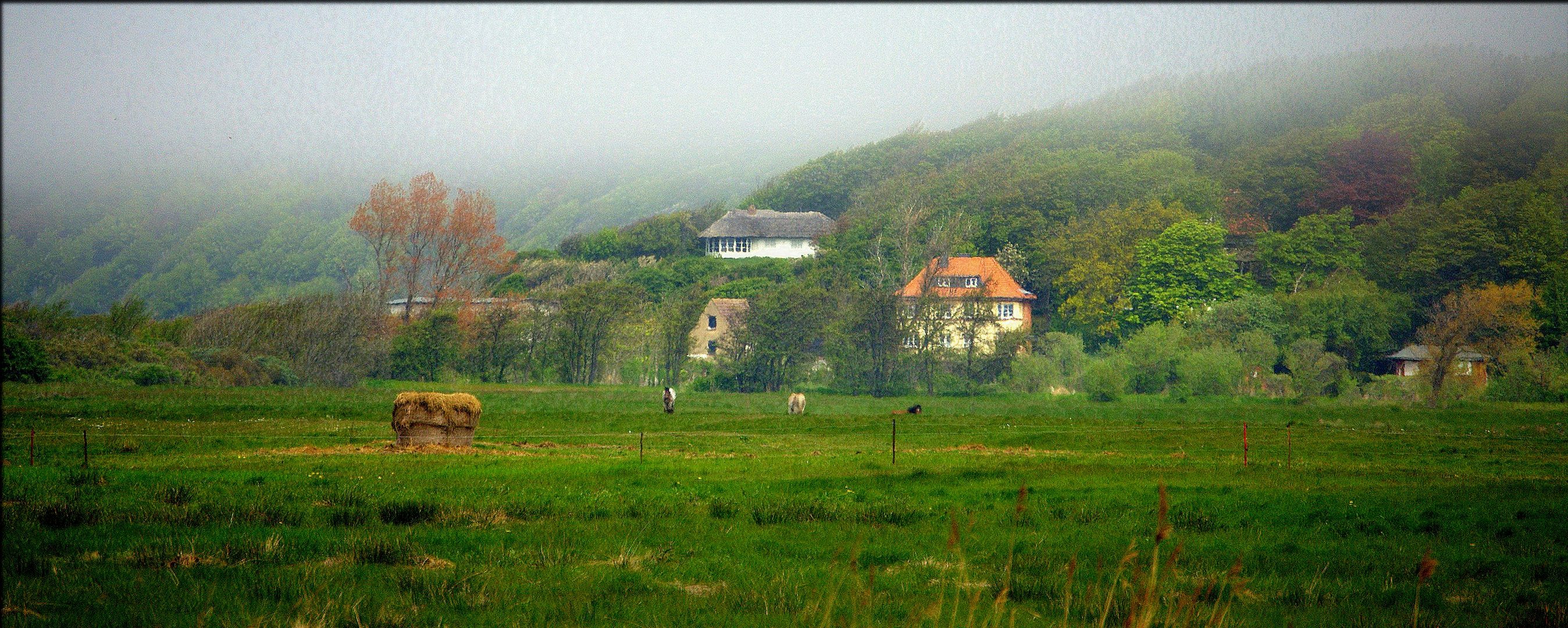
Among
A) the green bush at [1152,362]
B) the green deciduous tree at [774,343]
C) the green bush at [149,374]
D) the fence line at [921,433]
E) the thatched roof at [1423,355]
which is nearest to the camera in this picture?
the fence line at [921,433]

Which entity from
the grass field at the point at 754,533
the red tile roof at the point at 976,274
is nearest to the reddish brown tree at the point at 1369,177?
the red tile roof at the point at 976,274

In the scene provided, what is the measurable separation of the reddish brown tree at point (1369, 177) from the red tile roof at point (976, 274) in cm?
2958

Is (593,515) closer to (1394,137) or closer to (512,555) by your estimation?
(512,555)

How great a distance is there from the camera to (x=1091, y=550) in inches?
497

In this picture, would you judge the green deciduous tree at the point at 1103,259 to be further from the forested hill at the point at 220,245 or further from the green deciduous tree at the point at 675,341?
the forested hill at the point at 220,245

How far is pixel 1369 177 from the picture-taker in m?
91.6

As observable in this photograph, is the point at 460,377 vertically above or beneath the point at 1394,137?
beneath

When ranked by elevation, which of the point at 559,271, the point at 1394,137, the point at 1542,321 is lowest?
the point at 1542,321

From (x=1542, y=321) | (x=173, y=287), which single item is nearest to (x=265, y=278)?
(x=173, y=287)

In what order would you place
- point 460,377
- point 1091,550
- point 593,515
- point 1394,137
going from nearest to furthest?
point 1091,550 → point 593,515 → point 460,377 → point 1394,137

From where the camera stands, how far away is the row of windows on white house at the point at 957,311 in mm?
78312

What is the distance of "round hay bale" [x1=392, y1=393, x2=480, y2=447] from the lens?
2631 centimetres

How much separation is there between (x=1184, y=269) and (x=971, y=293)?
794 inches

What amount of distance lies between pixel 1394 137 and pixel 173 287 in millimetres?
128050
